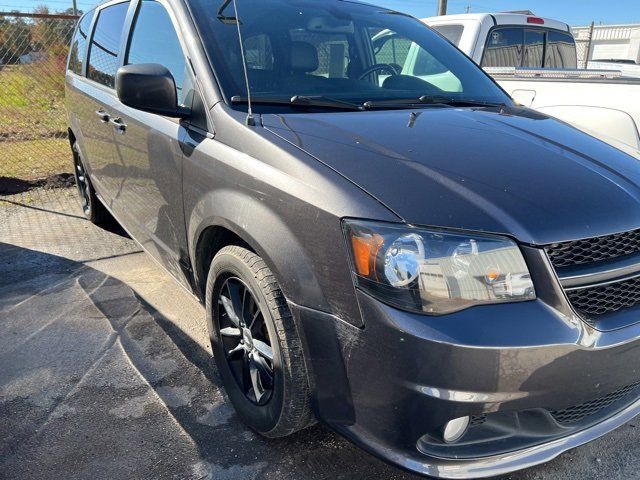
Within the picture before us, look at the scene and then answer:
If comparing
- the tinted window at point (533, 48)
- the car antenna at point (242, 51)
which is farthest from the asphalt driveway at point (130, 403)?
the tinted window at point (533, 48)

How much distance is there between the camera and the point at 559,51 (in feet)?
22.5

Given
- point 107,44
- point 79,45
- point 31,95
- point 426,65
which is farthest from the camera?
point 31,95

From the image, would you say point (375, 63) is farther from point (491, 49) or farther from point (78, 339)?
point (491, 49)

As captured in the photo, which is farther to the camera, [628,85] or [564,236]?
[628,85]

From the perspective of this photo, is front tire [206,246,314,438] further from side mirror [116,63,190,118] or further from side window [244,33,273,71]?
side window [244,33,273,71]


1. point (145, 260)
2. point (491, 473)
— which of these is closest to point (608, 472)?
point (491, 473)

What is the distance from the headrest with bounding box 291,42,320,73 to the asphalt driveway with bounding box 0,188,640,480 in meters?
1.63

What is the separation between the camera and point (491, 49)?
19.1 feet

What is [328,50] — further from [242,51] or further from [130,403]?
[130,403]

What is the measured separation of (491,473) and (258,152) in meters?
1.36

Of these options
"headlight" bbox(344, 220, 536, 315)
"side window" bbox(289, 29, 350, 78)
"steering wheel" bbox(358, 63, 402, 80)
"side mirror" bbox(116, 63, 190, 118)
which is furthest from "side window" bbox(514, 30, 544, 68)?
"headlight" bbox(344, 220, 536, 315)

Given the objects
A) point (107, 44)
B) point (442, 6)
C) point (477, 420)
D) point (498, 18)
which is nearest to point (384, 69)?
point (107, 44)

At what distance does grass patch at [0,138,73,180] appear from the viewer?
7.55m

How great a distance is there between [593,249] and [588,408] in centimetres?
59
